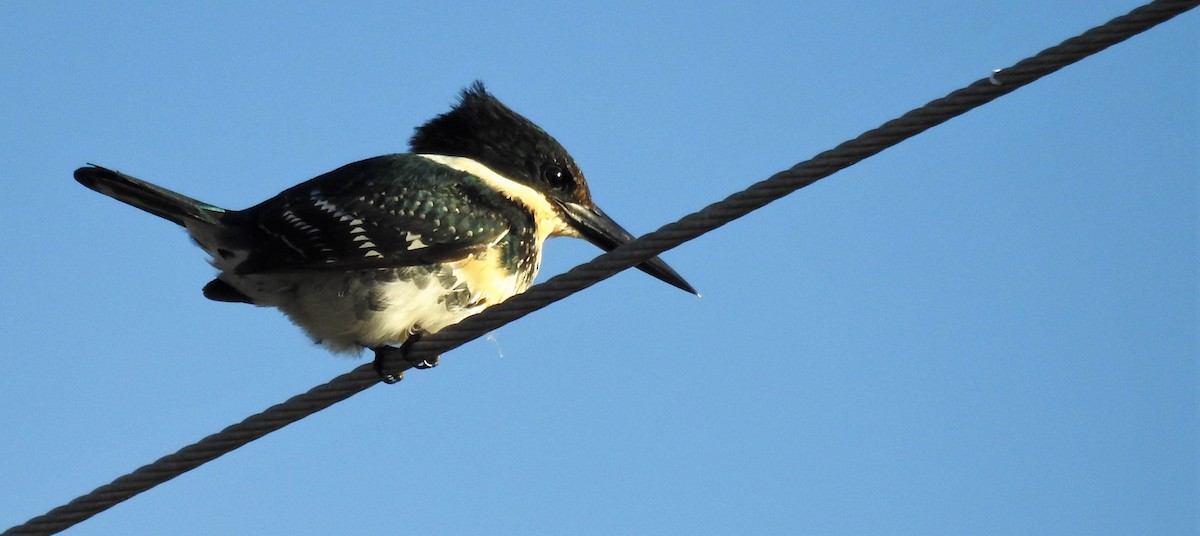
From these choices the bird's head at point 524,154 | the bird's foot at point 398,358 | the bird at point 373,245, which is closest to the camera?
the bird's foot at point 398,358

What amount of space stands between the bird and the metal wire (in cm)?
41

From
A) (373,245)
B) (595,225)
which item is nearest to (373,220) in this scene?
(373,245)

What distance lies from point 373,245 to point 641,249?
4.93ft

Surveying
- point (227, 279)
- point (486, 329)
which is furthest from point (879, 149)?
point (227, 279)

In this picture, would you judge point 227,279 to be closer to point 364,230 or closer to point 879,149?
point 364,230

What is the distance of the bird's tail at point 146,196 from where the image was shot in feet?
14.2

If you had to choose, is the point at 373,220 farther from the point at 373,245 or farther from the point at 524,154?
the point at 524,154

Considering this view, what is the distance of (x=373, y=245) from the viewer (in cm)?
438

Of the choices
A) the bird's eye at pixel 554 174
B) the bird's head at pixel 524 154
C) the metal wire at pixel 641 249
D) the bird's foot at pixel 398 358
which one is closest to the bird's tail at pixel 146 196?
the bird's foot at pixel 398 358

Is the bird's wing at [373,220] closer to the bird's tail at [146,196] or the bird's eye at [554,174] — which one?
the bird's tail at [146,196]

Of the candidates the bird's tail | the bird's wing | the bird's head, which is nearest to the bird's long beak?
the bird's head

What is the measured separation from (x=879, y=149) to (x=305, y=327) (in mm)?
2305

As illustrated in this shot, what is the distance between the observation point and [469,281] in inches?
176

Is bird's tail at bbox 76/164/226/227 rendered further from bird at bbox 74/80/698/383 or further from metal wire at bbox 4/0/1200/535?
metal wire at bbox 4/0/1200/535
